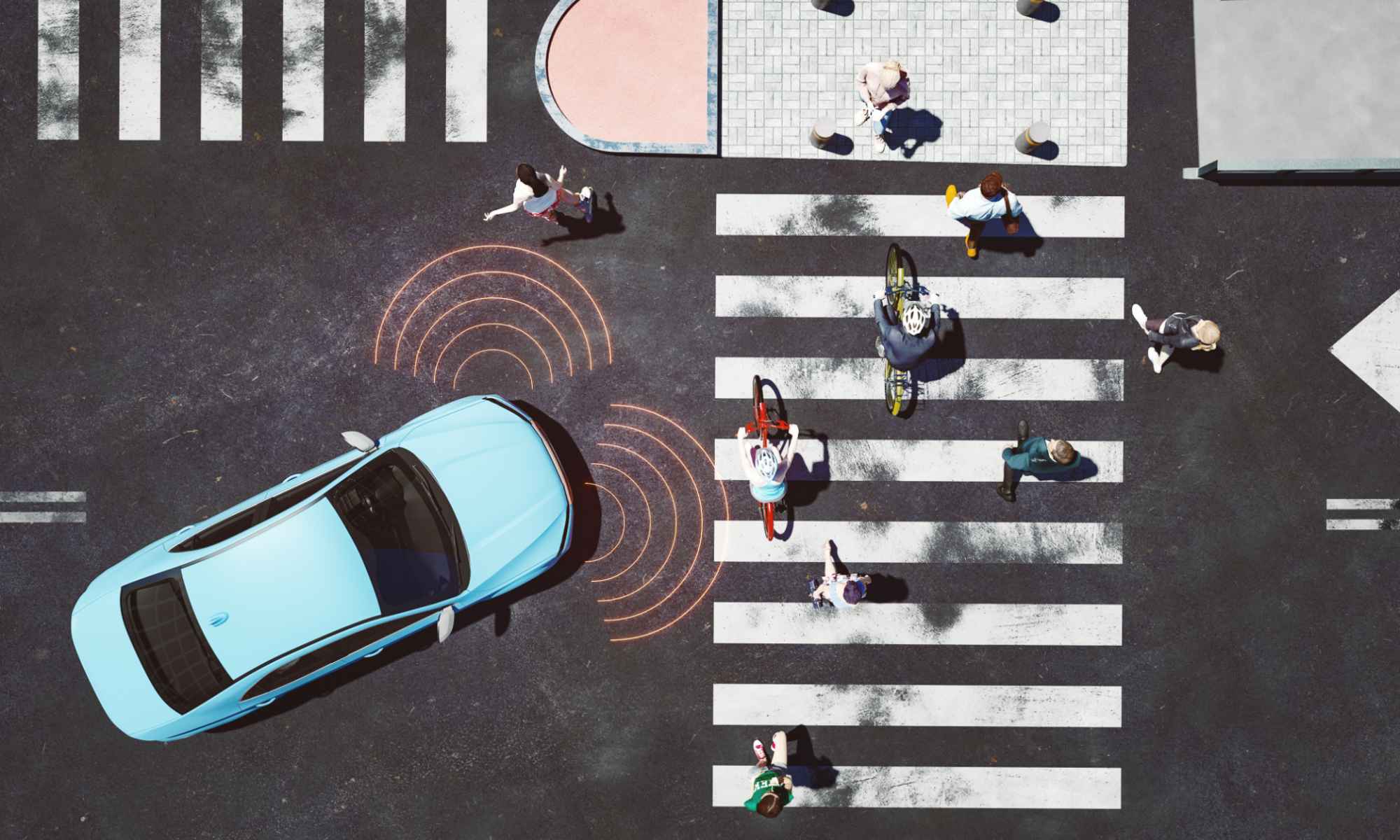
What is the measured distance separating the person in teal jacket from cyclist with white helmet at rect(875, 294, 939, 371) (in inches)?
67.3

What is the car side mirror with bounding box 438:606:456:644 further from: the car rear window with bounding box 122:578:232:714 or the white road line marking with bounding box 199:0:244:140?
the white road line marking with bounding box 199:0:244:140

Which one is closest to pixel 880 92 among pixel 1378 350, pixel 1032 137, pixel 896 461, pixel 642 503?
pixel 1032 137

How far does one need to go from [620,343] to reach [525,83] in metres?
3.71

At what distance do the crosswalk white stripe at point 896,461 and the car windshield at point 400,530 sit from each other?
3703mm

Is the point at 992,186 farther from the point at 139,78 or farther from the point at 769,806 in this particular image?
the point at 139,78

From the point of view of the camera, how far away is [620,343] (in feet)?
35.7

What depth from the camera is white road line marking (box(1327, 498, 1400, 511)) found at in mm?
10969

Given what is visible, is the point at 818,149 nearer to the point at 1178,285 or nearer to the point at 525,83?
the point at 525,83

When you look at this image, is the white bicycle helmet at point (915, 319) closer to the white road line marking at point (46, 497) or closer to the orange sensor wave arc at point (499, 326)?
the orange sensor wave arc at point (499, 326)

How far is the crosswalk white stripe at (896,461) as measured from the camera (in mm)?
10828

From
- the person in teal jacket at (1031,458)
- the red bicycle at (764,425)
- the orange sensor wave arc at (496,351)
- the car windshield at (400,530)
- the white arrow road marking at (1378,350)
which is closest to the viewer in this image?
the person in teal jacket at (1031,458)

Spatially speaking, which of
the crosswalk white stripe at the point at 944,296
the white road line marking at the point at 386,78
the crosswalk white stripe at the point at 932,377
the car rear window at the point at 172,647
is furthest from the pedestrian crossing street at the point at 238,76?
the car rear window at the point at 172,647

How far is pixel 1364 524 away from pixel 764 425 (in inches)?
333

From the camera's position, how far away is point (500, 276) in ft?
35.7
